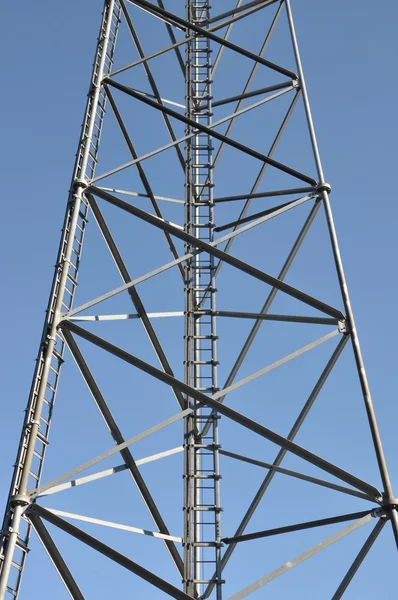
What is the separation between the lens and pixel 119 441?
29.7 ft

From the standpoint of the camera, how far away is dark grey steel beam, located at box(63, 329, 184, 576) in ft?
28.6

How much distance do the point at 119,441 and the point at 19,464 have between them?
1675mm

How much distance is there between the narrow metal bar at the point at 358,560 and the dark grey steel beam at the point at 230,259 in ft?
8.95

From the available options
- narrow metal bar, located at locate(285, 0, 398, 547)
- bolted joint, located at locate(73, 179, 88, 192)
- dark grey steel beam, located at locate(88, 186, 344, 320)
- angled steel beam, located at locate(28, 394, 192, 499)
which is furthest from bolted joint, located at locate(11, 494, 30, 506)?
bolted joint, located at locate(73, 179, 88, 192)

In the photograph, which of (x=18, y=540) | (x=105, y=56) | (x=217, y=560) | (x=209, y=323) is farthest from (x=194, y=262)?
(x=18, y=540)

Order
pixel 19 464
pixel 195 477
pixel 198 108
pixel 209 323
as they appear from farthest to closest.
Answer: pixel 198 108 → pixel 209 323 → pixel 195 477 → pixel 19 464

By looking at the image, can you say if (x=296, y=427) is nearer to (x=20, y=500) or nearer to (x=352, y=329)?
(x=352, y=329)

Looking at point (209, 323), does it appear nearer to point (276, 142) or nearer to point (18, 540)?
point (276, 142)

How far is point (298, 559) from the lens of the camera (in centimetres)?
759

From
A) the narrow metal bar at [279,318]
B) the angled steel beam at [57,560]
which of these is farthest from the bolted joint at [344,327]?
the angled steel beam at [57,560]

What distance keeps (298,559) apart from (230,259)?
3.73 m

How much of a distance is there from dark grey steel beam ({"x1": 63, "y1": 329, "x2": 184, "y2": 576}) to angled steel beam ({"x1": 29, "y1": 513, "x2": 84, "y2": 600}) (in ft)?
5.44

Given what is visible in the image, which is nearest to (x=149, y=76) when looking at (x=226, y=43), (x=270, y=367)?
(x=226, y=43)

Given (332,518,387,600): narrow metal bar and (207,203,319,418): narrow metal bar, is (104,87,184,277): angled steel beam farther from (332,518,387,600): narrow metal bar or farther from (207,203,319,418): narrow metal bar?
(332,518,387,600): narrow metal bar
